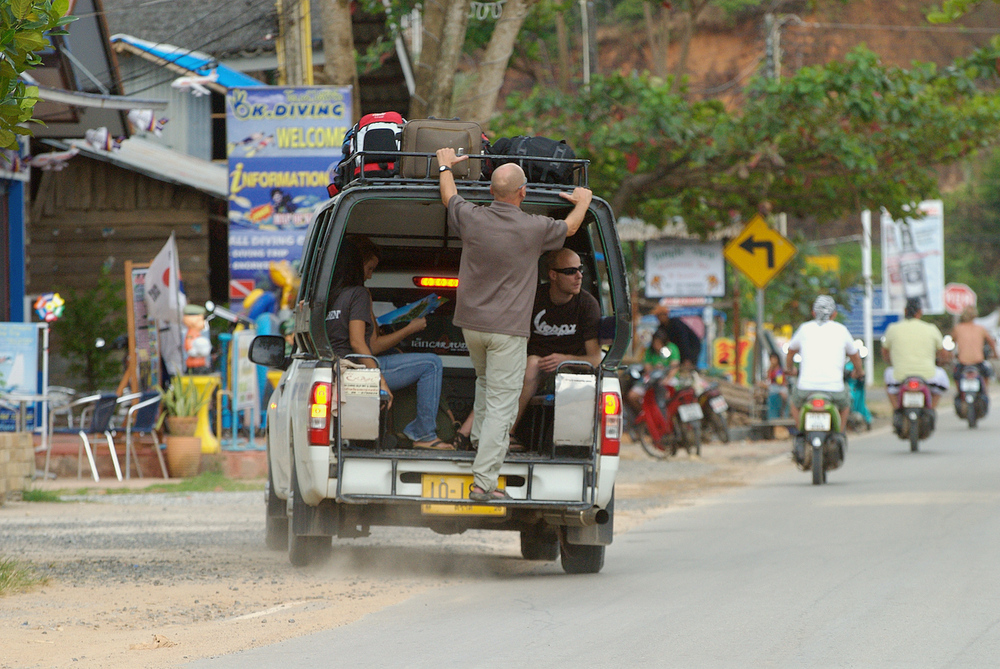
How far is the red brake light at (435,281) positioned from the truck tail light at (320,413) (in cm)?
177

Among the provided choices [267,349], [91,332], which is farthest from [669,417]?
[267,349]

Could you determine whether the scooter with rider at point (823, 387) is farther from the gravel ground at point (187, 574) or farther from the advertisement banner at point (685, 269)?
the advertisement banner at point (685, 269)

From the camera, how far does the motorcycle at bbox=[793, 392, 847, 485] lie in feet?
44.4

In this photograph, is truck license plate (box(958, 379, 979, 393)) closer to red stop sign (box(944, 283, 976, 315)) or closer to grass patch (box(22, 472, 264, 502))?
grass patch (box(22, 472, 264, 502))

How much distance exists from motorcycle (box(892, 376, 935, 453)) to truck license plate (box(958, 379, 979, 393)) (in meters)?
4.18

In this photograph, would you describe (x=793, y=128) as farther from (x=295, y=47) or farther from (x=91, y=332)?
(x=91, y=332)

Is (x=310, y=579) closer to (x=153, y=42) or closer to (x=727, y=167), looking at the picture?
(x=727, y=167)

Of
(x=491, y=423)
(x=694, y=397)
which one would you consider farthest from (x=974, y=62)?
(x=491, y=423)

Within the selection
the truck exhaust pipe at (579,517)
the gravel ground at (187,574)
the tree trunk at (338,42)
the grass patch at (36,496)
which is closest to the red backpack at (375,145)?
the truck exhaust pipe at (579,517)

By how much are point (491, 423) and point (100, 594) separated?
2.23m

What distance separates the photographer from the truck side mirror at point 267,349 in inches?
339

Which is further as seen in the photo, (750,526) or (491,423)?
(750,526)

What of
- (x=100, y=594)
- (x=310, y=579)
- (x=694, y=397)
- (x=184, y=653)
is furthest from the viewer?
(x=694, y=397)

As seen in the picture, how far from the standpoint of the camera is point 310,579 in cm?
803
